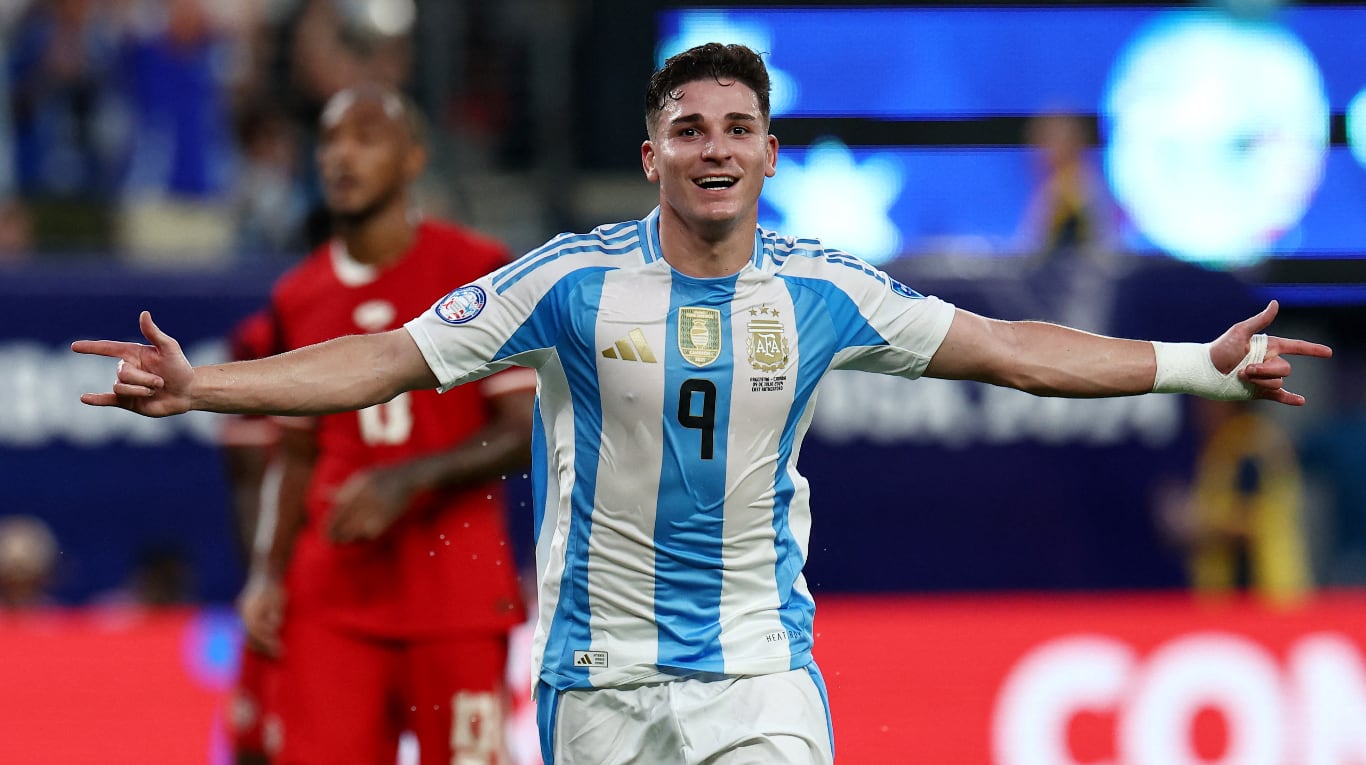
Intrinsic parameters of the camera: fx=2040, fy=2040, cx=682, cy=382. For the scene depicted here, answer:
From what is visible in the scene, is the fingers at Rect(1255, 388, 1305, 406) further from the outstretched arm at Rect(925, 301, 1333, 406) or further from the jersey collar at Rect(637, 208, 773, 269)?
the jersey collar at Rect(637, 208, 773, 269)

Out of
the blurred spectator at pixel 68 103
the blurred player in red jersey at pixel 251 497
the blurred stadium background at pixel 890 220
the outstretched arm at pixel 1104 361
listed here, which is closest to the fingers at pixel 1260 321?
the outstretched arm at pixel 1104 361

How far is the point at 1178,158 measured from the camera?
989cm

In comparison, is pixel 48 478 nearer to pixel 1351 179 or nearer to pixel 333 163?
pixel 333 163

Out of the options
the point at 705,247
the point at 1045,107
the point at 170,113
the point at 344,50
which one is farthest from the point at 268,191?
the point at 705,247

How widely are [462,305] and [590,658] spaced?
79 cm

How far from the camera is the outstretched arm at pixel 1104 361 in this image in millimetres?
4387

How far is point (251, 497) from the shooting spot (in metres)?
7.39

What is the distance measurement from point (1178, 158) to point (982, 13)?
3.89ft

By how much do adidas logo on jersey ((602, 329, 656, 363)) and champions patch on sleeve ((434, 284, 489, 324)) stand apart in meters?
0.28

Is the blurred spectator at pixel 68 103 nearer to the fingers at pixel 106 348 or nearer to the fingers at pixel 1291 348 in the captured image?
the fingers at pixel 106 348

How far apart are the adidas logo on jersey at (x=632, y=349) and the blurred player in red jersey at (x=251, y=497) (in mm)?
2170

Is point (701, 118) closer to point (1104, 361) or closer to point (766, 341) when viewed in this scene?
point (766, 341)

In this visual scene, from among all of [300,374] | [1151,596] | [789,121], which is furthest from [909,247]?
[300,374]

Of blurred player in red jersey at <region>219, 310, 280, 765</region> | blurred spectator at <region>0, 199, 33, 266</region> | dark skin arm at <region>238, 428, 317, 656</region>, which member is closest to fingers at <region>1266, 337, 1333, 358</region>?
dark skin arm at <region>238, 428, 317, 656</region>
